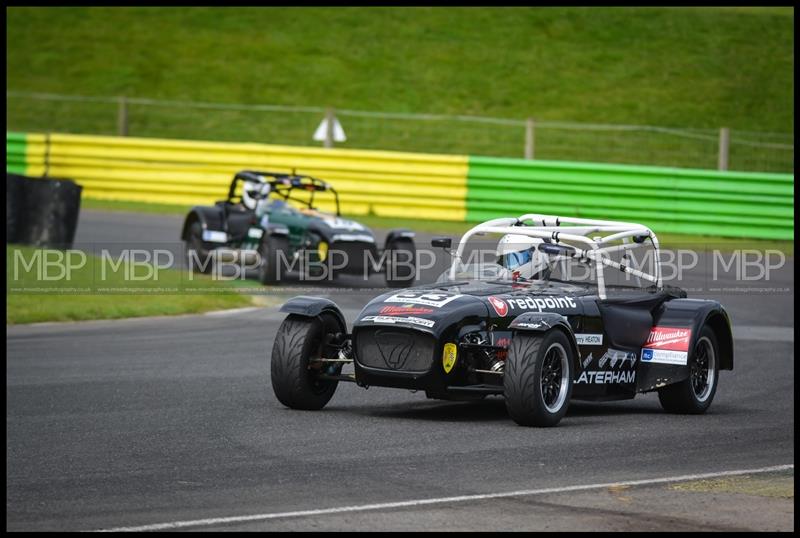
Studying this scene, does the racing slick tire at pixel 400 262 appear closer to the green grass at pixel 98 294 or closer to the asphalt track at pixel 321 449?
the green grass at pixel 98 294

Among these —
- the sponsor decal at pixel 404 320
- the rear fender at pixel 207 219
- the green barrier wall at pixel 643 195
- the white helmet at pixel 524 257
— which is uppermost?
the green barrier wall at pixel 643 195

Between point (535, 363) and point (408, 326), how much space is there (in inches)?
35.4

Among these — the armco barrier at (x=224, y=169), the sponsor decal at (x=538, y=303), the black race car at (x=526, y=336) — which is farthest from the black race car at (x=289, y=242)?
the sponsor decal at (x=538, y=303)

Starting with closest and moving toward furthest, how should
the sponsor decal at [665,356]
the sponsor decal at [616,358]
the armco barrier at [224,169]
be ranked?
the sponsor decal at [616,358] → the sponsor decal at [665,356] → the armco barrier at [224,169]

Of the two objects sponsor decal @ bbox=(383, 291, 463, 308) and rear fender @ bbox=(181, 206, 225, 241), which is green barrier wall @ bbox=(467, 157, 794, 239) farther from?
sponsor decal @ bbox=(383, 291, 463, 308)

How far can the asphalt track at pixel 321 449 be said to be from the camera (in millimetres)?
7020

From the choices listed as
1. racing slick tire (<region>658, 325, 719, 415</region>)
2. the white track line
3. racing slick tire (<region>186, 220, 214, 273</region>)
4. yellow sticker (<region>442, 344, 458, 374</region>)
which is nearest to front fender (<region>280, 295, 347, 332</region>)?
yellow sticker (<region>442, 344, 458, 374</region>)

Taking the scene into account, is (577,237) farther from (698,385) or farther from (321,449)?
(321,449)

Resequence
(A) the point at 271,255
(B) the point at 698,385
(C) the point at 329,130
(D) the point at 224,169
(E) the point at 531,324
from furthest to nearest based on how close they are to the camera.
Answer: (C) the point at 329,130, (D) the point at 224,169, (A) the point at 271,255, (B) the point at 698,385, (E) the point at 531,324

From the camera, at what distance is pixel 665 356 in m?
11.0

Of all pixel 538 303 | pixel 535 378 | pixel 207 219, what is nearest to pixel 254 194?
pixel 207 219

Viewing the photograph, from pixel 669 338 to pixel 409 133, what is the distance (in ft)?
83.9

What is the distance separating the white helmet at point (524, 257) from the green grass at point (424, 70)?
22.1 m

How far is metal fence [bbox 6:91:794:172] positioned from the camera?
32.4 metres
